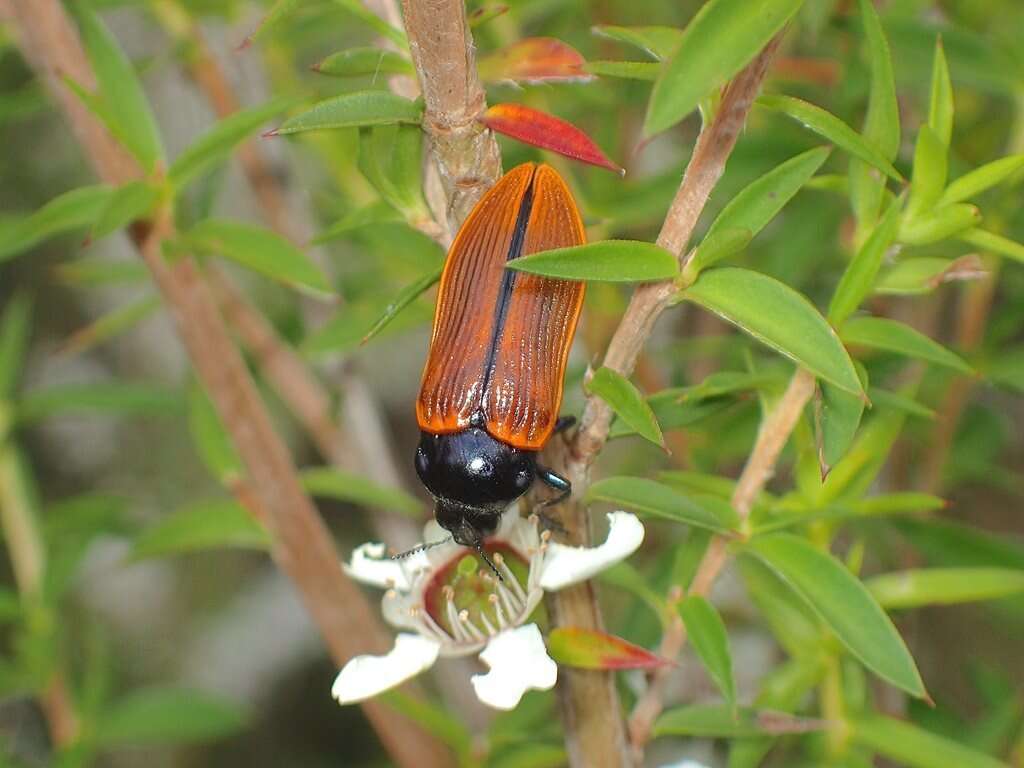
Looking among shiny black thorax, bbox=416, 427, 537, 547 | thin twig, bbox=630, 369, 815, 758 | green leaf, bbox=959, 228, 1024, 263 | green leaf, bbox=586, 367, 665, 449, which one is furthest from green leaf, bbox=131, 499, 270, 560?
green leaf, bbox=959, 228, 1024, 263

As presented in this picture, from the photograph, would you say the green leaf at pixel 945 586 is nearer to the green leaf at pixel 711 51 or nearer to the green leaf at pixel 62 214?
the green leaf at pixel 711 51

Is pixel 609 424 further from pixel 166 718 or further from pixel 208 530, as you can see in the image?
pixel 166 718

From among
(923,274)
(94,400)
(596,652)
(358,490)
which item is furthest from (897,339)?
(94,400)

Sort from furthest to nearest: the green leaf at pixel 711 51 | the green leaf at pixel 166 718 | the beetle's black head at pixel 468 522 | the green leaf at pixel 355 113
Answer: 1. the green leaf at pixel 166 718
2. the beetle's black head at pixel 468 522
3. the green leaf at pixel 355 113
4. the green leaf at pixel 711 51

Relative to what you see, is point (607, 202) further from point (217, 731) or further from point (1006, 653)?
point (1006, 653)

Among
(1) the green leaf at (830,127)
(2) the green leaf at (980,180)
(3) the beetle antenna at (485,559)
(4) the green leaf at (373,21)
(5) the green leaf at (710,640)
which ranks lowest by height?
(5) the green leaf at (710,640)

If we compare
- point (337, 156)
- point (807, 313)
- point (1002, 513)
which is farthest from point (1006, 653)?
point (807, 313)

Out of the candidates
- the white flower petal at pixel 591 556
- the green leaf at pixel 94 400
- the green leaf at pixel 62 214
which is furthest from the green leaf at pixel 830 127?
the green leaf at pixel 94 400
